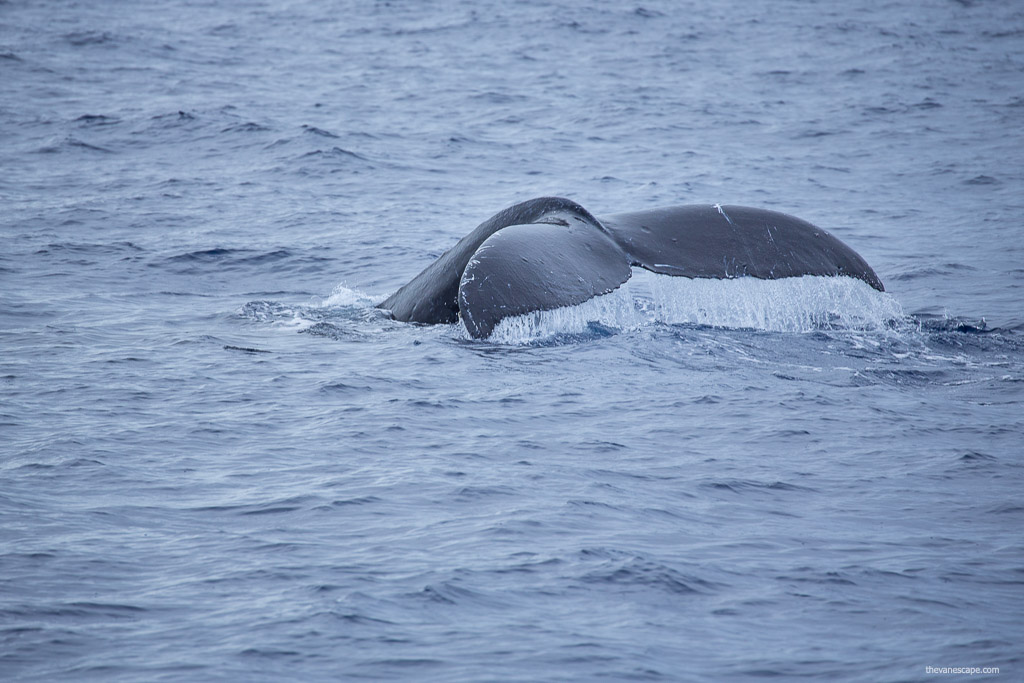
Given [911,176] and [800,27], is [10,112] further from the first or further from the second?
[800,27]

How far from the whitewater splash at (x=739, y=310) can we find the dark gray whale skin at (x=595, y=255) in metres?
0.12

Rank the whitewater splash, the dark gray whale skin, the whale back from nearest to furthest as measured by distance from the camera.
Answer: the dark gray whale skin
the whitewater splash
the whale back

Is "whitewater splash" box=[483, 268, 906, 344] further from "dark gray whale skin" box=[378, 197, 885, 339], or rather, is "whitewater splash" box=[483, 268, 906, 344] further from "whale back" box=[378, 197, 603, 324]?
"whale back" box=[378, 197, 603, 324]

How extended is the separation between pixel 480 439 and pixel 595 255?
177 centimetres

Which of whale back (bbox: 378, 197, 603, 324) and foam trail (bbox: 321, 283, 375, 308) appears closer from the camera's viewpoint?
whale back (bbox: 378, 197, 603, 324)

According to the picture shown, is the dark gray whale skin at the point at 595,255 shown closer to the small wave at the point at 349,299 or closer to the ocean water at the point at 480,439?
the ocean water at the point at 480,439

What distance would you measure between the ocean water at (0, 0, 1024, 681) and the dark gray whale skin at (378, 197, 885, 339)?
0.29 meters

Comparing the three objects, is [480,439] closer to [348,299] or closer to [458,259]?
[458,259]

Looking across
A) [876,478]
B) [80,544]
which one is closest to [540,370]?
[876,478]

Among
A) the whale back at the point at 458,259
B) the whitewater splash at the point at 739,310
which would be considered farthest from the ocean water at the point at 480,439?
the whale back at the point at 458,259

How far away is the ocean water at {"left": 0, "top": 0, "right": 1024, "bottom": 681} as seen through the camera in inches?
182

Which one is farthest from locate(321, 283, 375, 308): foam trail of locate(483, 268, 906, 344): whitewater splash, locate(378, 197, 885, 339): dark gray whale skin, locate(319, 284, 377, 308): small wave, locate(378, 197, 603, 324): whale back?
locate(483, 268, 906, 344): whitewater splash

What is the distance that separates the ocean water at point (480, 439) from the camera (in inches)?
182

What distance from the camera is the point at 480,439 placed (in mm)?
6828
